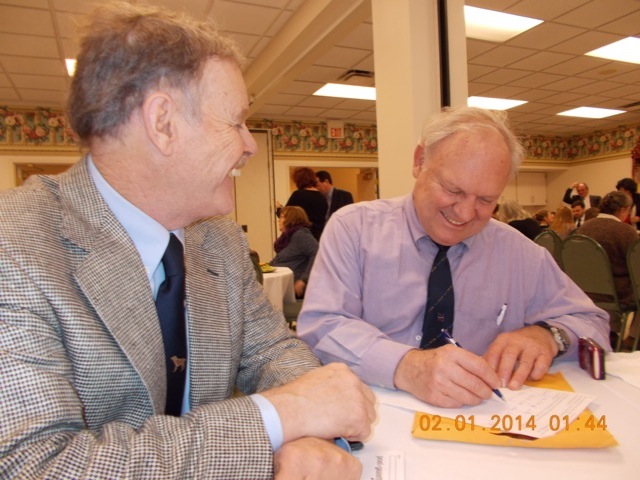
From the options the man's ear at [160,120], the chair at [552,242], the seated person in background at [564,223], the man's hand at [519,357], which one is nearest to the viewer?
the man's ear at [160,120]

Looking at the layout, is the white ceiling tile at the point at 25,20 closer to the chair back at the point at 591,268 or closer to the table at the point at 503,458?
the table at the point at 503,458

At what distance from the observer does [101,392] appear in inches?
28.0

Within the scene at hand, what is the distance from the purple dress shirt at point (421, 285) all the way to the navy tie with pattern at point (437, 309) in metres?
0.02

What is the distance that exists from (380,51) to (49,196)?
8.82ft

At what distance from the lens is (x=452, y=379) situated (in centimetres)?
88

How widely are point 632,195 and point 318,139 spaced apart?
15.8 ft

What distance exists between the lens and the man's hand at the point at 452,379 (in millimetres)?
864

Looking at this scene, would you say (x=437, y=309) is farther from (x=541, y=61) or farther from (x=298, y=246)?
(x=541, y=61)

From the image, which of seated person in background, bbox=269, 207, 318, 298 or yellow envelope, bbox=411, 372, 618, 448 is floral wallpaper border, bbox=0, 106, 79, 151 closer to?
seated person in background, bbox=269, 207, 318, 298

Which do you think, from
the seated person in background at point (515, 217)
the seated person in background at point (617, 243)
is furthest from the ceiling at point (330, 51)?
the seated person in background at point (617, 243)

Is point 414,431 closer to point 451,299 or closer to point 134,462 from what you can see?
point 134,462

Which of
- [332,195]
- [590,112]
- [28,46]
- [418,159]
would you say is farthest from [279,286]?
[590,112]

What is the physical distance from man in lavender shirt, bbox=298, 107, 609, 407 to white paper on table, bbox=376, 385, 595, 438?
20cm

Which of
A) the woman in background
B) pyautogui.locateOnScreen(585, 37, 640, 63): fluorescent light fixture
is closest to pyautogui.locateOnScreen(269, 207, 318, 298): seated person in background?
the woman in background
